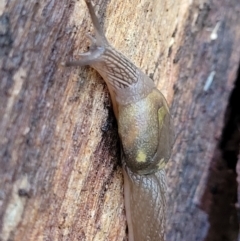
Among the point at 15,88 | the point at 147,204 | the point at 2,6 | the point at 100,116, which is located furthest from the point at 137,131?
the point at 2,6

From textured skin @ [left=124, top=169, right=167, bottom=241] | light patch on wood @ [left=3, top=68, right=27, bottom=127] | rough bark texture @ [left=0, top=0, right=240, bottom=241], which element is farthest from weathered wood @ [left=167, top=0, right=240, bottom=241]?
light patch on wood @ [left=3, top=68, right=27, bottom=127]

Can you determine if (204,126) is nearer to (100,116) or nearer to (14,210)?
(100,116)

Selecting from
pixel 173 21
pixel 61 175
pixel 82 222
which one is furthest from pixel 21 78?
pixel 173 21

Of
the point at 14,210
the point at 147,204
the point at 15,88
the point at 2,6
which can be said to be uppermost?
the point at 2,6

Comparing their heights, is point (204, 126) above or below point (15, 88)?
below

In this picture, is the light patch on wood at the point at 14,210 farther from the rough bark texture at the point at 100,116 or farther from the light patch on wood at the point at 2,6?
the light patch on wood at the point at 2,6

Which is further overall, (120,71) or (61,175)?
(120,71)

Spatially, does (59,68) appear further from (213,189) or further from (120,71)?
(213,189)
